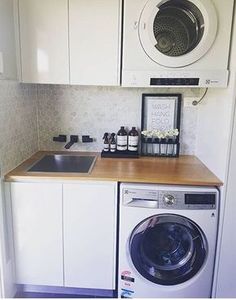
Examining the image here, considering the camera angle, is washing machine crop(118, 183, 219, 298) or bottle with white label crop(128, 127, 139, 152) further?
bottle with white label crop(128, 127, 139, 152)

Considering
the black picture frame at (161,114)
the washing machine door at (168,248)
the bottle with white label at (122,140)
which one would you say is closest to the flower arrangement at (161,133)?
the black picture frame at (161,114)

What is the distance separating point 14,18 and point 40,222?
1.34 m

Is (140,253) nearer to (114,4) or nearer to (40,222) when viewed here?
(40,222)

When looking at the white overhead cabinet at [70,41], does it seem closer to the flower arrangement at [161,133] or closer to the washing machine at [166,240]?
the flower arrangement at [161,133]

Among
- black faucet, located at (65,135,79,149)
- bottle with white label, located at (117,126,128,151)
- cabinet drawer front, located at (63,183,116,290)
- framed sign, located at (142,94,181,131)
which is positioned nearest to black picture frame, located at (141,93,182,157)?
framed sign, located at (142,94,181,131)

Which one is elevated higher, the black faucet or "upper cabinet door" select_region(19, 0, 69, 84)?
"upper cabinet door" select_region(19, 0, 69, 84)

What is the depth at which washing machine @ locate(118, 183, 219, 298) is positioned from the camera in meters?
1.47

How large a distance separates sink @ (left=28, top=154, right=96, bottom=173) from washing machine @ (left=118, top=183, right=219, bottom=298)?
17.5 inches

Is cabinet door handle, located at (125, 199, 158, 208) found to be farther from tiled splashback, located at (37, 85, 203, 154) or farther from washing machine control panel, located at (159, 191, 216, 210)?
tiled splashback, located at (37, 85, 203, 154)

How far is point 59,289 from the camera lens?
5.86 feet

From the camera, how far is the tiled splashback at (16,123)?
151 cm

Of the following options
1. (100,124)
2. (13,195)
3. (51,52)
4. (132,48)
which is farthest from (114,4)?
(13,195)

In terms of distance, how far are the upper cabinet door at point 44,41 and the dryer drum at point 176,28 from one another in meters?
0.61

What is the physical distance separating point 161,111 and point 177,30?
0.61m
